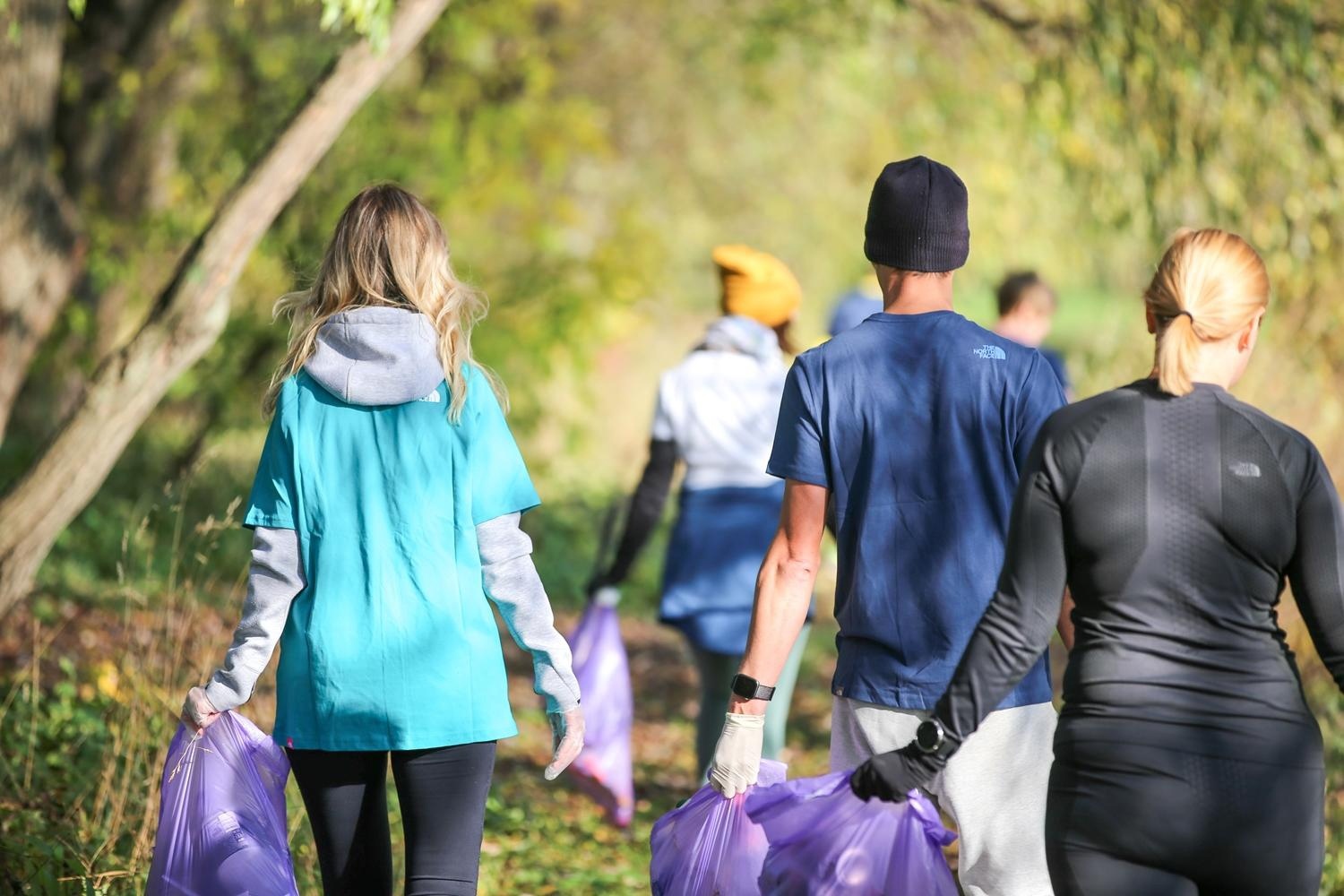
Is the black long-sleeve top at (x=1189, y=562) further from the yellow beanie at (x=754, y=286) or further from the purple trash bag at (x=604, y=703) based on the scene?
the purple trash bag at (x=604, y=703)

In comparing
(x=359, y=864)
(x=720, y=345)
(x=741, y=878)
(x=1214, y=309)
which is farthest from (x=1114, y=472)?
(x=720, y=345)

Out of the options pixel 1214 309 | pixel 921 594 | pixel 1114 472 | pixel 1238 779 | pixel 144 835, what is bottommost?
pixel 144 835

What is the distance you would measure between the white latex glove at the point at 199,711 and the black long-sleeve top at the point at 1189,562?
1681 millimetres

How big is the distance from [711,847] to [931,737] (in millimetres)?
665

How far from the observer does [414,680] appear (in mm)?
2869

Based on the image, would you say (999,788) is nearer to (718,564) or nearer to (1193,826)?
(1193,826)

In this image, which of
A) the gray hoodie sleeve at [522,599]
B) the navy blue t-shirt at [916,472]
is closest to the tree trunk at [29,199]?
the gray hoodie sleeve at [522,599]

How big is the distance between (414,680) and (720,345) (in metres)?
2.35

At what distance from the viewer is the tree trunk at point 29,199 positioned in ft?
19.9

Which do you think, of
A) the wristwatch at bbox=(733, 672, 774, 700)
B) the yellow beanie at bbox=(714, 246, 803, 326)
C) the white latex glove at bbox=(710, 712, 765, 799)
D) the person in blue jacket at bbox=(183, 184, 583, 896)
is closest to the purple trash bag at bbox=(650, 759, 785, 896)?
the white latex glove at bbox=(710, 712, 765, 799)

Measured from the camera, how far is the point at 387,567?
2.89m

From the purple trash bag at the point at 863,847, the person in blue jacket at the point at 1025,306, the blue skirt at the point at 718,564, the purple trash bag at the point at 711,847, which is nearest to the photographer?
the purple trash bag at the point at 863,847

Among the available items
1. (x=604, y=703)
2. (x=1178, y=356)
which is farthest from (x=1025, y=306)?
(x=1178, y=356)

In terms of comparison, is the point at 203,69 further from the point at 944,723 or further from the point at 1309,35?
the point at 944,723
